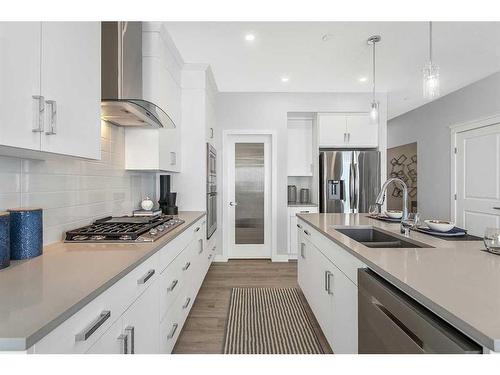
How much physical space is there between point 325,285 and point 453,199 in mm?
3986

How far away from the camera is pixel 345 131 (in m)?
4.44

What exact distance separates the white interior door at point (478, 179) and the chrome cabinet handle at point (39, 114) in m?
5.01

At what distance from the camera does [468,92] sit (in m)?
4.32

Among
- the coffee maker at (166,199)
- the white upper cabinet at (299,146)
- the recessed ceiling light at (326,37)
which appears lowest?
the coffee maker at (166,199)

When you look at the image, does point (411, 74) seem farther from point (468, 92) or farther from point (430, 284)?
point (430, 284)

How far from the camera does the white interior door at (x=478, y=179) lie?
3.96 metres

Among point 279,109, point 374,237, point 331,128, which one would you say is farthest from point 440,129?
point 374,237

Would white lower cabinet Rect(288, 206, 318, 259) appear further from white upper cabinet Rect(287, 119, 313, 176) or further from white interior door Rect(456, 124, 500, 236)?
white interior door Rect(456, 124, 500, 236)

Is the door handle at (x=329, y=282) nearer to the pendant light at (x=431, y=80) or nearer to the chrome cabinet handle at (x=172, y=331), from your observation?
the chrome cabinet handle at (x=172, y=331)

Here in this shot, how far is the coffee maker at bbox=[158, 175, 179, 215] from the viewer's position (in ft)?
9.99

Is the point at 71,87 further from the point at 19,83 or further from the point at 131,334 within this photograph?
the point at 131,334

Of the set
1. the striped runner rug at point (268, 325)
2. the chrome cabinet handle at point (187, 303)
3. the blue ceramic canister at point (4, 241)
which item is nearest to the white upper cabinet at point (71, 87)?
the blue ceramic canister at point (4, 241)
